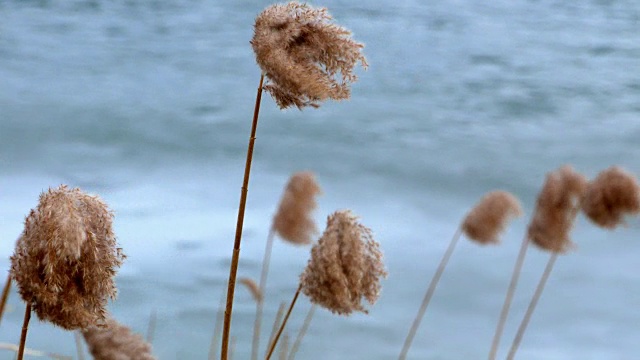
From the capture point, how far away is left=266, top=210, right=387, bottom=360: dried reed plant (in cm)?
138

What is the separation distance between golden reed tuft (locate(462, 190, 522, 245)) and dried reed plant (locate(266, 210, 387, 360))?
1891mm

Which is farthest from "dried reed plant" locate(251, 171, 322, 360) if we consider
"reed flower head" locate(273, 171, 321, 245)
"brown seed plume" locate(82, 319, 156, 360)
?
"brown seed plume" locate(82, 319, 156, 360)

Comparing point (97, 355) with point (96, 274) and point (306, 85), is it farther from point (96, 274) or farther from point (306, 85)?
point (306, 85)

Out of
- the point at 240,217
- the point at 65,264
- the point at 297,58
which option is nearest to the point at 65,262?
the point at 65,264

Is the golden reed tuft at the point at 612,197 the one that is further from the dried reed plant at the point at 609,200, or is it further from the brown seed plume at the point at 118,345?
the brown seed plume at the point at 118,345

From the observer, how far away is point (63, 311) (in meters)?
1.17

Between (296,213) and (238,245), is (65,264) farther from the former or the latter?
(296,213)

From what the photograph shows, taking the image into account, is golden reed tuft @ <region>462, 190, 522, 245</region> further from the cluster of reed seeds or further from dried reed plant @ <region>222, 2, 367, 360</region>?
dried reed plant @ <region>222, 2, 367, 360</region>

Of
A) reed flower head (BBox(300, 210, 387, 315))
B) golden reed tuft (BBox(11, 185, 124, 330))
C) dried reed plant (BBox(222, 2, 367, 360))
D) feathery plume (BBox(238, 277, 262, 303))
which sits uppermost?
feathery plume (BBox(238, 277, 262, 303))

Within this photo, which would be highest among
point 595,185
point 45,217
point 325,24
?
point 595,185

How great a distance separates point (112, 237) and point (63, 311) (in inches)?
4.4

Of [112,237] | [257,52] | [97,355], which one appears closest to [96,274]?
[112,237]

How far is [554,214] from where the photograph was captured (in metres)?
3.18

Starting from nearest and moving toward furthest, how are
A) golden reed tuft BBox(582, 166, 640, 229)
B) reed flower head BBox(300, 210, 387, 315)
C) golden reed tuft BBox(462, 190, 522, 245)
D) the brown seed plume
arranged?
reed flower head BBox(300, 210, 387, 315)
the brown seed plume
golden reed tuft BBox(582, 166, 640, 229)
golden reed tuft BBox(462, 190, 522, 245)
